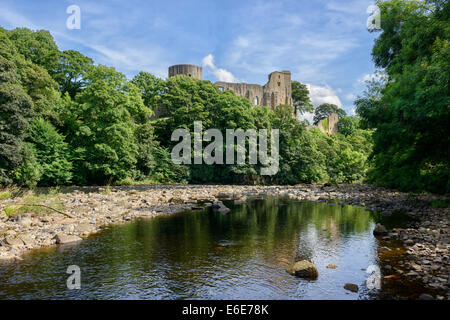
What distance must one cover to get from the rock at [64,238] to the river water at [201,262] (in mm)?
432

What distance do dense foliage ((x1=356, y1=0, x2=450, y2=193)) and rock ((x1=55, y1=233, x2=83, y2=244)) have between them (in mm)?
11383

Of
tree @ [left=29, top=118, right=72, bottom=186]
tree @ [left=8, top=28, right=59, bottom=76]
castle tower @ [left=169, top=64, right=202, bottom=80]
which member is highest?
castle tower @ [left=169, top=64, right=202, bottom=80]

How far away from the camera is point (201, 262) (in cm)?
803

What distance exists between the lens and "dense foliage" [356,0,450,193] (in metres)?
9.52

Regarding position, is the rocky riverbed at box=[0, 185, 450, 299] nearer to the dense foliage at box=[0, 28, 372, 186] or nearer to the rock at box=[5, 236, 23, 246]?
the rock at box=[5, 236, 23, 246]

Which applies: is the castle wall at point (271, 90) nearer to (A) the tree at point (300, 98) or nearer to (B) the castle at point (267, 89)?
(B) the castle at point (267, 89)

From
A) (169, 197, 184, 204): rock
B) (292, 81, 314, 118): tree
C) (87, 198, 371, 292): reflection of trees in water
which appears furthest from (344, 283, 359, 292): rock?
(292, 81, 314, 118): tree

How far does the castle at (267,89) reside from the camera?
198 feet

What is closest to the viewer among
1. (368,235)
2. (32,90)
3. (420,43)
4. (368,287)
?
(368,287)

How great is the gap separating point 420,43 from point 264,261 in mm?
10524
